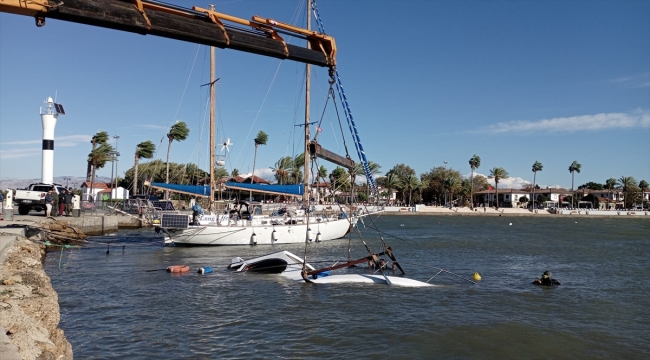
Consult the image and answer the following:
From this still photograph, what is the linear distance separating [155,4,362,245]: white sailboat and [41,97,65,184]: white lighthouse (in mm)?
23995

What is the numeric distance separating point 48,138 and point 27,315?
53.9 metres

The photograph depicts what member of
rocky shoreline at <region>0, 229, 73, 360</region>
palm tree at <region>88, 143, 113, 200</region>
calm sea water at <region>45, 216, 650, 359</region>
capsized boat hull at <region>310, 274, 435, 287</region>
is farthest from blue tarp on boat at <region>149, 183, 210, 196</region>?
palm tree at <region>88, 143, 113, 200</region>

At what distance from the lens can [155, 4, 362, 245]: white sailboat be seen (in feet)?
107

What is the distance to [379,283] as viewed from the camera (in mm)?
20031

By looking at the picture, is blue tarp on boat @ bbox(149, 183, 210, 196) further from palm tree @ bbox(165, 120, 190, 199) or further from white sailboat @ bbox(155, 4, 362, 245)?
palm tree @ bbox(165, 120, 190, 199)

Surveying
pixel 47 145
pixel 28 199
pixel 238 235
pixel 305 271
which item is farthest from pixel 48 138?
pixel 305 271

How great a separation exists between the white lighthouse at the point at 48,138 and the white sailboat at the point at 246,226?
2399cm

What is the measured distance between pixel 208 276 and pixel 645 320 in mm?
16217

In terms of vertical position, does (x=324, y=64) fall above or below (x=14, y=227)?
above

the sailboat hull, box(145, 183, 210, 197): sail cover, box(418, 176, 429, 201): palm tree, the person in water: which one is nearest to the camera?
the person in water

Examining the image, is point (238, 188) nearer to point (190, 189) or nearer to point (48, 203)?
point (190, 189)

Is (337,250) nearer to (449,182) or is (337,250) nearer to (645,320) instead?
(645,320)

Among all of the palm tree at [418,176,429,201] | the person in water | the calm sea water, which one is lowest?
the calm sea water

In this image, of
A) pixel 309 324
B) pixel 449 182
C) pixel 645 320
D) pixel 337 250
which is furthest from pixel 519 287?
pixel 449 182
